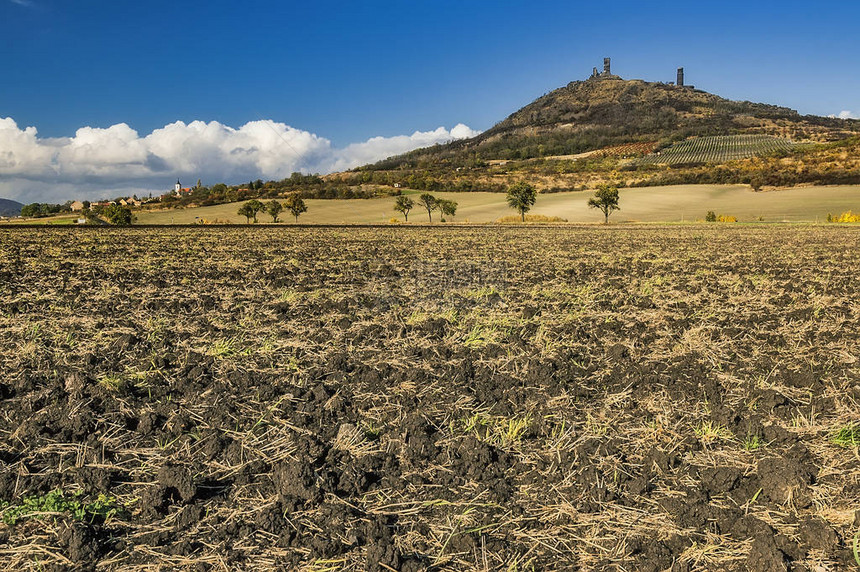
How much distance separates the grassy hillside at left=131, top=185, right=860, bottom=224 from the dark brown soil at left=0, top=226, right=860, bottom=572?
78.5 metres

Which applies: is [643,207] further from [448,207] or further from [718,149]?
[718,149]

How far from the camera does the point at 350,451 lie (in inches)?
196

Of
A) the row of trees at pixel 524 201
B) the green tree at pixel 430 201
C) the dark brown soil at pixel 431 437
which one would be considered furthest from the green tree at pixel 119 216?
the dark brown soil at pixel 431 437

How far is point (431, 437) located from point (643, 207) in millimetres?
94725

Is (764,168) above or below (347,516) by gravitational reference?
above

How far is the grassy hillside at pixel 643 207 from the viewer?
82.1 m

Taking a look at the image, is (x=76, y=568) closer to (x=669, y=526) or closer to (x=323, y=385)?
(x=323, y=385)

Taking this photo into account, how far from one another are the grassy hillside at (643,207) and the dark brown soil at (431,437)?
78455 mm

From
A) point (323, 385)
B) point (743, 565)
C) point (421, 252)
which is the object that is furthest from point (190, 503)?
point (421, 252)

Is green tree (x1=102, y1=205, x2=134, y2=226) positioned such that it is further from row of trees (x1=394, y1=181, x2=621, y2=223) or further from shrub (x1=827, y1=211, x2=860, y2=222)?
shrub (x1=827, y1=211, x2=860, y2=222)

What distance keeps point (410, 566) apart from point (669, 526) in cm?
185

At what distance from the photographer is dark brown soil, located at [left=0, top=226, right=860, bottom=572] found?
365cm

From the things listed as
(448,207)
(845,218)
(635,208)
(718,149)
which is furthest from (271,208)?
(718,149)

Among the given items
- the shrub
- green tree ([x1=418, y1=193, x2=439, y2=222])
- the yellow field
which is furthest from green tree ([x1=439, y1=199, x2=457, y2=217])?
the shrub
